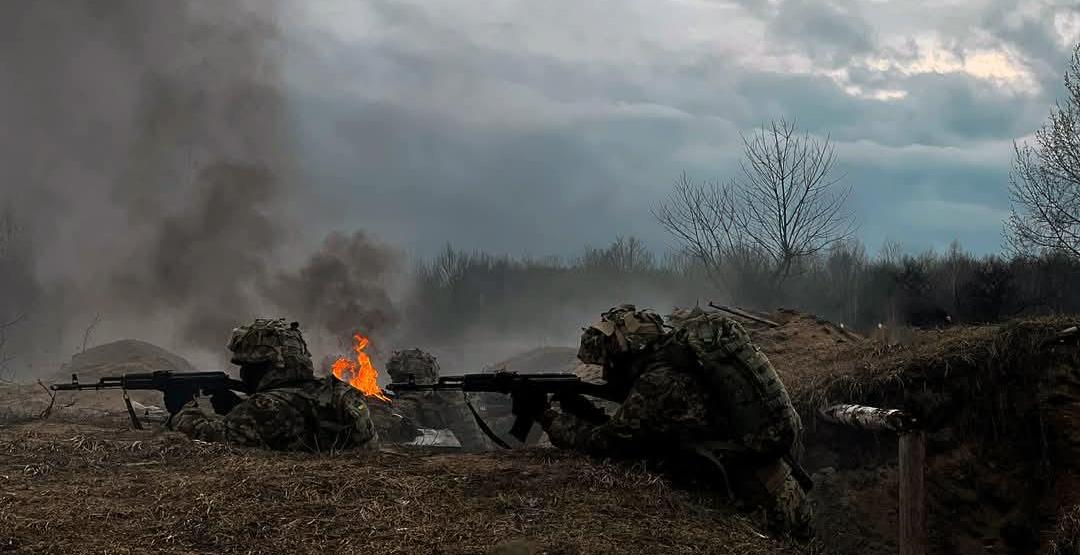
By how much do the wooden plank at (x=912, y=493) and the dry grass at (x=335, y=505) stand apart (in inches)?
30.2

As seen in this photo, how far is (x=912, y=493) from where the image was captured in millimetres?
4984

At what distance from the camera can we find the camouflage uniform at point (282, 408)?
7.30 metres

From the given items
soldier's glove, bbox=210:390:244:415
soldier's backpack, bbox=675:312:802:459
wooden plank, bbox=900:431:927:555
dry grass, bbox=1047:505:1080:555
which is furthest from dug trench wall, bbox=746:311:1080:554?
soldier's glove, bbox=210:390:244:415

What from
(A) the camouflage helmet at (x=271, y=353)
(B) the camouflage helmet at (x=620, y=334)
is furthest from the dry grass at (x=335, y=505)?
(A) the camouflage helmet at (x=271, y=353)

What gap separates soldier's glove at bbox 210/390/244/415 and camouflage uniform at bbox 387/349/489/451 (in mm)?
6367

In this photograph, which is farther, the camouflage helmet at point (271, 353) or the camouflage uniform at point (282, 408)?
the camouflage helmet at point (271, 353)

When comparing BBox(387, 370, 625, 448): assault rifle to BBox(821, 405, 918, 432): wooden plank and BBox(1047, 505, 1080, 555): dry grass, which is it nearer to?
BBox(821, 405, 918, 432): wooden plank

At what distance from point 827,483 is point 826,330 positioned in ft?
19.5

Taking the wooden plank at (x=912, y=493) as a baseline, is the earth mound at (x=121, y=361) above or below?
above

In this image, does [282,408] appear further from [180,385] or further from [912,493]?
[912,493]

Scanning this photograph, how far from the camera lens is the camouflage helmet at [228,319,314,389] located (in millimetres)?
7895

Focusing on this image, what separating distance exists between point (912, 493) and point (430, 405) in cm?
1154

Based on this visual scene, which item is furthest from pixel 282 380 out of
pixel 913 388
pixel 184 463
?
pixel 913 388

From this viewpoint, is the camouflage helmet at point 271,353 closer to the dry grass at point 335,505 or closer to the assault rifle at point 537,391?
the dry grass at point 335,505
